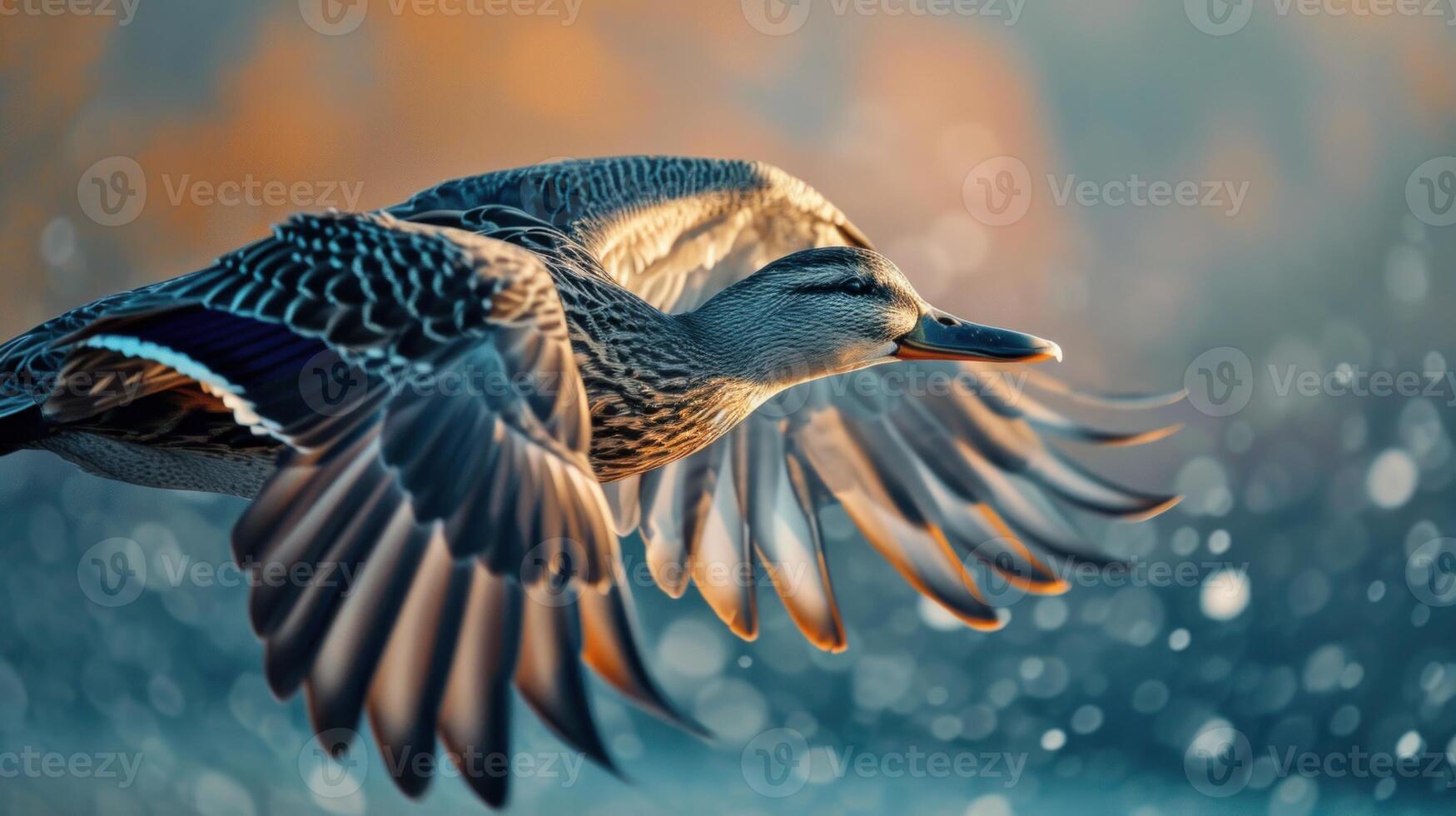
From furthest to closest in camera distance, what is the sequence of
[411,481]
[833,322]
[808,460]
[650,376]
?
[808,460], [833,322], [650,376], [411,481]

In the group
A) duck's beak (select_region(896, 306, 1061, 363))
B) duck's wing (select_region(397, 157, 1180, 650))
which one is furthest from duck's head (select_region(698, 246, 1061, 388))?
duck's wing (select_region(397, 157, 1180, 650))

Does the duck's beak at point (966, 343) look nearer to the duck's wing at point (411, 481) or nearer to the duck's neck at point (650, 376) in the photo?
the duck's neck at point (650, 376)

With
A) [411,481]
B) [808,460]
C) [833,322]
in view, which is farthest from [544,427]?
[808,460]

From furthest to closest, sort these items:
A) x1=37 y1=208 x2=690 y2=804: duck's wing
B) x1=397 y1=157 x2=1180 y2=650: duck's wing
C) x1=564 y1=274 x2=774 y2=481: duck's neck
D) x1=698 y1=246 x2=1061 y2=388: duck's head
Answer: x1=397 y1=157 x2=1180 y2=650: duck's wing
x1=698 y1=246 x2=1061 y2=388: duck's head
x1=564 y1=274 x2=774 y2=481: duck's neck
x1=37 y1=208 x2=690 y2=804: duck's wing

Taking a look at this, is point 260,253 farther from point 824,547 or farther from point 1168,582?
point 1168,582

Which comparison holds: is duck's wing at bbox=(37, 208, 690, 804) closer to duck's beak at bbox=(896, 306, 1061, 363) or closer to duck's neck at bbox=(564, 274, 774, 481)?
duck's neck at bbox=(564, 274, 774, 481)

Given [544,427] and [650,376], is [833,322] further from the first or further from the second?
[544,427]
